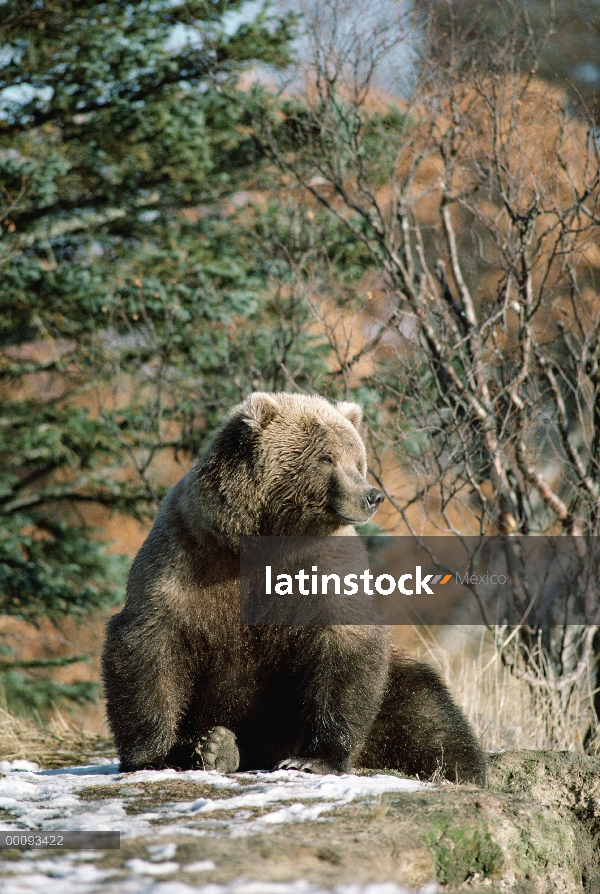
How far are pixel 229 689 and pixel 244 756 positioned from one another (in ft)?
1.18

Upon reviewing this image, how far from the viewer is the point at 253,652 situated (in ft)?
11.8

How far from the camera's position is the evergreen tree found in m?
8.66

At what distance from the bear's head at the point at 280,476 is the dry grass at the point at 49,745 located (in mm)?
2327

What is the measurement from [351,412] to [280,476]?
63 centimetres

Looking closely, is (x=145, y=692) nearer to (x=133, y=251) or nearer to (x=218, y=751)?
(x=218, y=751)

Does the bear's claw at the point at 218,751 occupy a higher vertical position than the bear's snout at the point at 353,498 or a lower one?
lower

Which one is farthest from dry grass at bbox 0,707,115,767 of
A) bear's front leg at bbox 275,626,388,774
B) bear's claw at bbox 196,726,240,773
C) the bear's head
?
the bear's head

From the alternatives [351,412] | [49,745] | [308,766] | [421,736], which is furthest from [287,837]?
[49,745]

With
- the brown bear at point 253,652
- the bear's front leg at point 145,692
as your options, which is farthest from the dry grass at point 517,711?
the bear's front leg at point 145,692

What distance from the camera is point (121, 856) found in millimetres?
2230

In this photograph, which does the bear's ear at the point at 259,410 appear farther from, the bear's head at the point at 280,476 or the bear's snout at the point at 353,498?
the bear's snout at the point at 353,498

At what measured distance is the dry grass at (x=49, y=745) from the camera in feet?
17.4

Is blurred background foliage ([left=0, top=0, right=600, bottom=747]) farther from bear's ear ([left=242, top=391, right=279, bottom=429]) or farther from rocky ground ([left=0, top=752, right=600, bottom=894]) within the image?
rocky ground ([left=0, top=752, right=600, bottom=894])

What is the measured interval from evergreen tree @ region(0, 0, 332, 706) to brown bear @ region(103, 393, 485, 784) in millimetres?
4269
